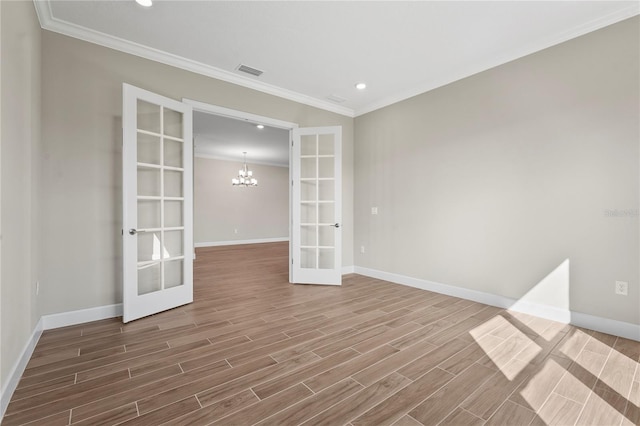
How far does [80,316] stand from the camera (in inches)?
108

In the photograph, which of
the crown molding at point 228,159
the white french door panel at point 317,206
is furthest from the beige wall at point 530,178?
the crown molding at point 228,159

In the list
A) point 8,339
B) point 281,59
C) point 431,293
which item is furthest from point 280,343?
point 281,59

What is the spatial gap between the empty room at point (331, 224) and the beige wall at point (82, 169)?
0.02 meters

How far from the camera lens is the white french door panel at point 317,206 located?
13.9ft

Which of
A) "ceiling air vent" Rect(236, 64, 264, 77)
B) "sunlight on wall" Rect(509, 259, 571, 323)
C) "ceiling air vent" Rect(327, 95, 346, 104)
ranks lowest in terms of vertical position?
"sunlight on wall" Rect(509, 259, 571, 323)

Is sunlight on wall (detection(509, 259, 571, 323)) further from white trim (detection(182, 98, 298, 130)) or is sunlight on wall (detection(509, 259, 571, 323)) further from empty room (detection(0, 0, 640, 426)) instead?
white trim (detection(182, 98, 298, 130))

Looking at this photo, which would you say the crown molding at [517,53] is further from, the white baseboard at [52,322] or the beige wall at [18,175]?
the white baseboard at [52,322]

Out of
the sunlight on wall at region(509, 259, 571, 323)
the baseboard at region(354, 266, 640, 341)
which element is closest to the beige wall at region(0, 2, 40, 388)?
the baseboard at region(354, 266, 640, 341)

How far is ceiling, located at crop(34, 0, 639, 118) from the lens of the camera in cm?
246

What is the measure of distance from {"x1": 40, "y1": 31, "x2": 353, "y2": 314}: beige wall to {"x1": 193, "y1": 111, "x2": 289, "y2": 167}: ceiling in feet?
6.50

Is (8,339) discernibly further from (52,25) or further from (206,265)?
(206,265)

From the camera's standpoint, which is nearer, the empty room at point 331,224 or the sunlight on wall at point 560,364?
the sunlight on wall at point 560,364

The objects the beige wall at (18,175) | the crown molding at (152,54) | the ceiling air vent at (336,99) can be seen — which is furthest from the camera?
the ceiling air vent at (336,99)

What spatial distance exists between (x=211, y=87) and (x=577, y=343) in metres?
4.51
